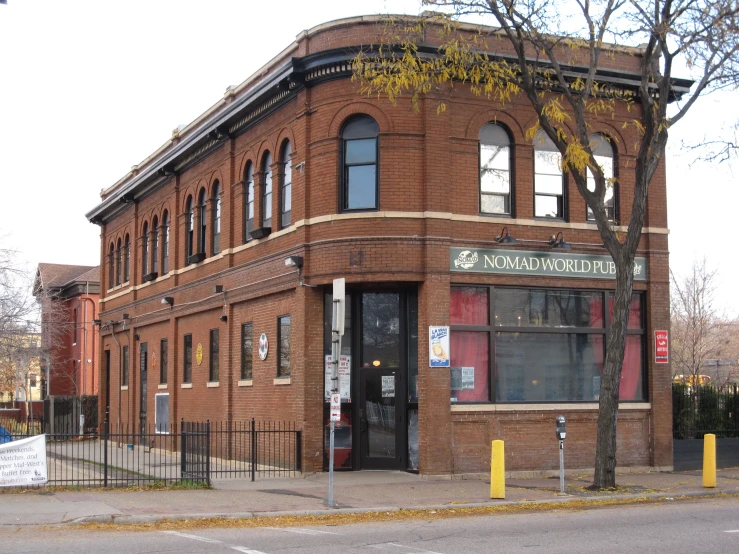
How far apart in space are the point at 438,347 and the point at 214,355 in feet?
30.8

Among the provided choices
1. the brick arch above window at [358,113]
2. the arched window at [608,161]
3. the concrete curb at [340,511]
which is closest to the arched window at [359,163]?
the brick arch above window at [358,113]

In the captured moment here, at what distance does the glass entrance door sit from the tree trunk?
4688 mm

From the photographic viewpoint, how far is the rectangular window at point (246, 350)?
80.9ft

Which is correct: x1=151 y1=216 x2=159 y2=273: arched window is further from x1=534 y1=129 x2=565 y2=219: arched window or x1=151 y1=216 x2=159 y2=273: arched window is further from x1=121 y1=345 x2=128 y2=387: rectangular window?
x1=534 y1=129 x2=565 y2=219: arched window

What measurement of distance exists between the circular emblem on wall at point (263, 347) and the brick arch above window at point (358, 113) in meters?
5.54

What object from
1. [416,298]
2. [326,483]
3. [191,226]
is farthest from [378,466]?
[191,226]

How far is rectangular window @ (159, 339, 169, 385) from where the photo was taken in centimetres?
3131

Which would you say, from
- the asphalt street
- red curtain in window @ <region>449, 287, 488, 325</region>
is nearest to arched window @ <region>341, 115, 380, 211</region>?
red curtain in window @ <region>449, 287, 488, 325</region>

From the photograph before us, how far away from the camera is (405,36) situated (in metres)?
20.1

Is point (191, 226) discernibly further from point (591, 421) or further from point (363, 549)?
point (363, 549)

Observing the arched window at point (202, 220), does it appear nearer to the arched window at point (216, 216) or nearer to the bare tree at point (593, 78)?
the arched window at point (216, 216)

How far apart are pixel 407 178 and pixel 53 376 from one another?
1875 inches

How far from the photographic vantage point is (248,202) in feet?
82.4

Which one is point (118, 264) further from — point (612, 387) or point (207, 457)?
point (612, 387)
